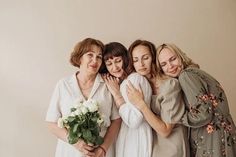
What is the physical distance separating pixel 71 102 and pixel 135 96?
32cm

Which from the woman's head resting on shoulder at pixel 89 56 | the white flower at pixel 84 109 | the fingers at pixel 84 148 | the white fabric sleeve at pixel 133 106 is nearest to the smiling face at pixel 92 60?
the woman's head resting on shoulder at pixel 89 56

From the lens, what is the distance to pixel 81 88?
5.67 feet

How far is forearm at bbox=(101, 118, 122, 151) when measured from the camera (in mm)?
1640

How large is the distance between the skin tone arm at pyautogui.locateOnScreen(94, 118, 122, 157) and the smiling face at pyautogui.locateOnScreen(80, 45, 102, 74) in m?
0.29

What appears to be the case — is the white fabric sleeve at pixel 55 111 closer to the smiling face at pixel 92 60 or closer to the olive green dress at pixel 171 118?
the smiling face at pixel 92 60

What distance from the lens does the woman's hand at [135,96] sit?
5.27 feet

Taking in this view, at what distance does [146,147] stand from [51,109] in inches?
20.7

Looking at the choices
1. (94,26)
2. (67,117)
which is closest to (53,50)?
(94,26)

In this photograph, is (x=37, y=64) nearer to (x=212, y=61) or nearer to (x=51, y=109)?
(x=51, y=109)

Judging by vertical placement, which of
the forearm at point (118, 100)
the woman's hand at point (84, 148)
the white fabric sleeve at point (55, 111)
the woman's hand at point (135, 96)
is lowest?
the woman's hand at point (84, 148)

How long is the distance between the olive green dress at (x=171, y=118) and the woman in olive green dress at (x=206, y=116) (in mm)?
34

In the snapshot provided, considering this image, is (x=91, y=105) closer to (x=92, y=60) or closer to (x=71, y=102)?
(x=71, y=102)

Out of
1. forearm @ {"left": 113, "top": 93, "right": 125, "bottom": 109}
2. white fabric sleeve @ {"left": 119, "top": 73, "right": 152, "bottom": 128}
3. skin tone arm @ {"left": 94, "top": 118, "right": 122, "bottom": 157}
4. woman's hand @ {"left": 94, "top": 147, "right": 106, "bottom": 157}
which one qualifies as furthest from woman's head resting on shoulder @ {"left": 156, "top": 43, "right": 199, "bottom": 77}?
woman's hand @ {"left": 94, "top": 147, "right": 106, "bottom": 157}

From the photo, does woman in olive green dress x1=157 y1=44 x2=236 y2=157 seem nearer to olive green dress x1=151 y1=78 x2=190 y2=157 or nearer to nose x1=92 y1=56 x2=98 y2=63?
olive green dress x1=151 y1=78 x2=190 y2=157
